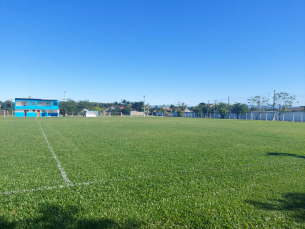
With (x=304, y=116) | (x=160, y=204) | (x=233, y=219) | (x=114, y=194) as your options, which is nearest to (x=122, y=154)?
(x=114, y=194)

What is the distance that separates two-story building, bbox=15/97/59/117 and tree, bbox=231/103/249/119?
54457 mm

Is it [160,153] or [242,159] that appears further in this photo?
[160,153]

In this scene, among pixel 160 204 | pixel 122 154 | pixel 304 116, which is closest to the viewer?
pixel 160 204

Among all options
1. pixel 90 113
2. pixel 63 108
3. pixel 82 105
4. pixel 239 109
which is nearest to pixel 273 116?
pixel 239 109

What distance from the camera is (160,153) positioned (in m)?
7.87

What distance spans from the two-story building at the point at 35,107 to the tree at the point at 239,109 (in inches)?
2144

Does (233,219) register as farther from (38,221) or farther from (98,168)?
(98,168)

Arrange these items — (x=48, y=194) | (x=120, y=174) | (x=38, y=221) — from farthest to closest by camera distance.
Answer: (x=120, y=174) → (x=48, y=194) → (x=38, y=221)

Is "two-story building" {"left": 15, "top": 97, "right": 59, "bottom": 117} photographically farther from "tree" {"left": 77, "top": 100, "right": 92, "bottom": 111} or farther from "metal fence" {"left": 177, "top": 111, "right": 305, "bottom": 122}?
"metal fence" {"left": 177, "top": 111, "right": 305, "bottom": 122}

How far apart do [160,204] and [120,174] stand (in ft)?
6.24

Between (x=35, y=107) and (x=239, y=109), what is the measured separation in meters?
59.8

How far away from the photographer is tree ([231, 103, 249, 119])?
199ft

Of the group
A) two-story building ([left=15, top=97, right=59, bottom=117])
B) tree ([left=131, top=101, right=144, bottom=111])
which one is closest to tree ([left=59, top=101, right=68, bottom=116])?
two-story building ([left=15, top=97, right=59, bottom=117])

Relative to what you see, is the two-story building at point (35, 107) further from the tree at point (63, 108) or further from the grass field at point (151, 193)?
the grass field at point (151, 193)
